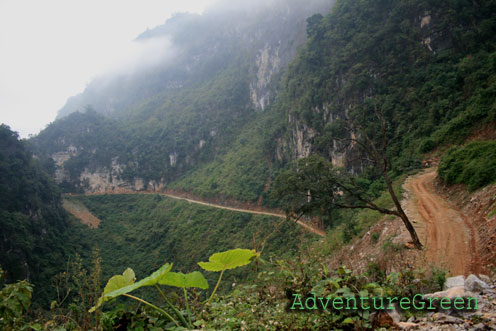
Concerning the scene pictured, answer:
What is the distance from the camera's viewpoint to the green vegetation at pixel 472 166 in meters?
7.41

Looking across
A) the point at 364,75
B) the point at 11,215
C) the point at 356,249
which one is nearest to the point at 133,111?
the point at 11,215

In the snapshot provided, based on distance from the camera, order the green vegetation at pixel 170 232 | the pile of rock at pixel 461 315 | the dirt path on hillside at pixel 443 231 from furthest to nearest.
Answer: the green vegetation at pixel 170 232 → the dirt path on hillside at pixel 443 231 → the pile of rock at pixel 461 315

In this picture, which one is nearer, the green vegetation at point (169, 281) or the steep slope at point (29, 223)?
the green vegetation at point (169, 281)

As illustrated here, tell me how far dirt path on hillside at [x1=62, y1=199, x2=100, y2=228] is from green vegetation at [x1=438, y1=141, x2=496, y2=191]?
45.2 metres

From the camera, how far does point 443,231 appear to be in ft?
20.6

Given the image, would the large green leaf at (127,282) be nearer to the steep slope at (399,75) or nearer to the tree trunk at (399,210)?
the tree trunk at (399,210)

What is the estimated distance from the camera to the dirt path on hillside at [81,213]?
135ft

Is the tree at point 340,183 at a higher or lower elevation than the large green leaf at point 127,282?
lower

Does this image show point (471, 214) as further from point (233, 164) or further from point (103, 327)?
point (233, 164)

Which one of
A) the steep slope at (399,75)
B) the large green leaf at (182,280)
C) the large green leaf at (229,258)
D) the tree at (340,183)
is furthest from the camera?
the steep slope at (399,75)

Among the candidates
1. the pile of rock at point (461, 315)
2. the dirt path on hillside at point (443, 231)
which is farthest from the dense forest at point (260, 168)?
the dirt path on hillside at point (443, 231)

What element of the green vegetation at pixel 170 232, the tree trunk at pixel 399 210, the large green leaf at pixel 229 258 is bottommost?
the green vegetation at pixel 170 232

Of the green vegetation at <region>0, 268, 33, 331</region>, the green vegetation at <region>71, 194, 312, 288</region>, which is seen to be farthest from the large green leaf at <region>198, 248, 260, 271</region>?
the green vegetation at <region>71, 194, 312, 288</region>

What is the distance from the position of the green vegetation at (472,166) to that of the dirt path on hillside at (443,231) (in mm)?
806
